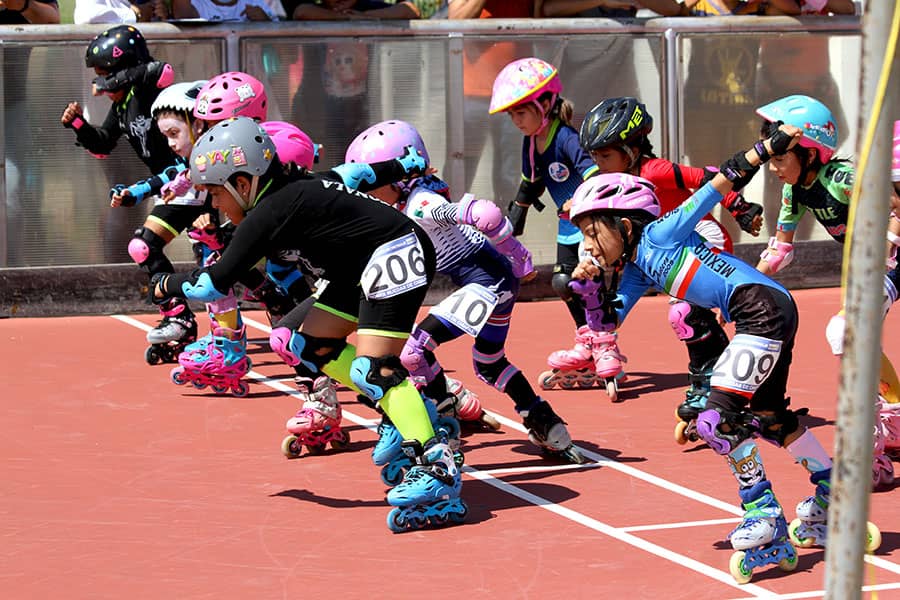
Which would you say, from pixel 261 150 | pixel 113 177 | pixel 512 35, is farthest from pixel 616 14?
pixel 261 150

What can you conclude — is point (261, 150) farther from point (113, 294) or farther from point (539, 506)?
point (113, 294)

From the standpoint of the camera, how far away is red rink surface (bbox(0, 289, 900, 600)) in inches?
246

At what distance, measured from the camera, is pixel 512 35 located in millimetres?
14492

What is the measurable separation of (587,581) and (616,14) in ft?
32.9

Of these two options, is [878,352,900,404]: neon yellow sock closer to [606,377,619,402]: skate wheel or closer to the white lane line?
the white lane line

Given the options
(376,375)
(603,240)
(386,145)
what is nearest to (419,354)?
(386,145)

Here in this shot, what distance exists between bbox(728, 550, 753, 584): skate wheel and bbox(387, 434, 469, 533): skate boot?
146cm

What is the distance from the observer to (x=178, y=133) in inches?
428

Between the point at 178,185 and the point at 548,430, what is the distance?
4.02 metres

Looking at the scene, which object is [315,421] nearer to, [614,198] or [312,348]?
[312,348]

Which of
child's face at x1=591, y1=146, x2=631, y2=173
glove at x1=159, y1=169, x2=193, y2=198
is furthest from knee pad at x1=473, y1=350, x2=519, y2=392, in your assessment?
glove at x1=159, y1=169, x2=193, y2=198

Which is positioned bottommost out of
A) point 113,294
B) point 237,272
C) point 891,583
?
point 113,294

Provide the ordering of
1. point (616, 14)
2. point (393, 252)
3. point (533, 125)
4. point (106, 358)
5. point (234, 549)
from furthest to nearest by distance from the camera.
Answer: point (616, 14) → point (106, 358) → point (533, 125) → point (393, 252) → point (234, 549)

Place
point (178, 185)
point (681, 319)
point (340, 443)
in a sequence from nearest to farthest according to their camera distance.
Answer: point (340, 443) < point (681, 319) < point (178, 185)
